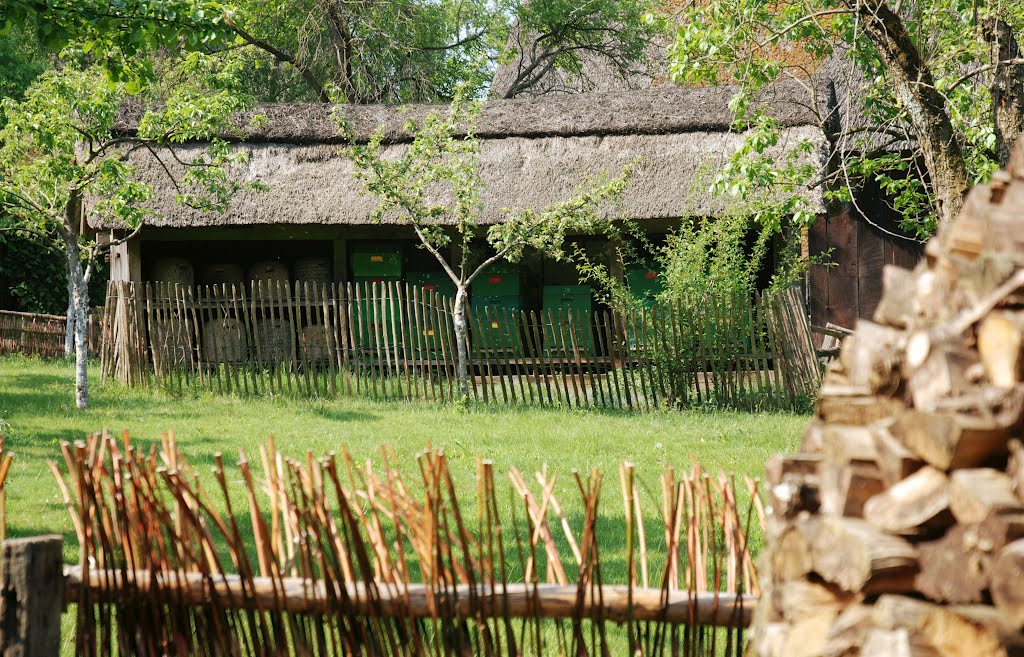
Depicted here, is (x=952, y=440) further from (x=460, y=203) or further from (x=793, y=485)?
(x=460, y=203)

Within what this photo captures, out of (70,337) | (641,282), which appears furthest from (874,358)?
(70,337)

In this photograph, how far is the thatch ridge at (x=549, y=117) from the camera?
1459cm

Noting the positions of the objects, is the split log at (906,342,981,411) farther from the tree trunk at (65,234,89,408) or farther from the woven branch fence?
the tree trunk at (65,234,89,408)

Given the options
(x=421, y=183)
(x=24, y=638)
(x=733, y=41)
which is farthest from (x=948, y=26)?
(x=24, y=638)

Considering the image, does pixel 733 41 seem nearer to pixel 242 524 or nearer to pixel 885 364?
pixel 242 524

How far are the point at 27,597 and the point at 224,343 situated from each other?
8.22 m

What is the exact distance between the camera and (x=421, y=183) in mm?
10664

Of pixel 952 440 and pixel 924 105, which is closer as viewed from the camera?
pixel 952 440

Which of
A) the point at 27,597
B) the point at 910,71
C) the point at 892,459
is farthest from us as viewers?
the point at 910,71

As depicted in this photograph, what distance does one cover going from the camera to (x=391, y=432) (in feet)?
26.7

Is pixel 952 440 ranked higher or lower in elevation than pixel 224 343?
lower

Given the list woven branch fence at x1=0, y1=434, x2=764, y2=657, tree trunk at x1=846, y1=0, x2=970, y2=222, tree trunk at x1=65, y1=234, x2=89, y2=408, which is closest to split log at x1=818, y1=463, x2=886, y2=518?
woven branch fence at x1=0, y1=434, x2=764, y2=657

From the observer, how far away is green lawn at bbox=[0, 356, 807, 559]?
6.48 meters

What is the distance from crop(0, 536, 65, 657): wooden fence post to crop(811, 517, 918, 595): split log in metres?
1.76
